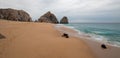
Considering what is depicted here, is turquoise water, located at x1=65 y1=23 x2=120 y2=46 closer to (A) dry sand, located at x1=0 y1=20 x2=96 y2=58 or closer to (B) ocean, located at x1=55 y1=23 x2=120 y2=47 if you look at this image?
(B) ocean, located at x1=55 y1=23 x2=120 y2=47

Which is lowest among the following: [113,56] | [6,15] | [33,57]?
[113,56]

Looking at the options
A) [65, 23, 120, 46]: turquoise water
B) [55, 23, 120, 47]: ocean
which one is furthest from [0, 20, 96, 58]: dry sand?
[65, 23, 120, 46]: turquoise water

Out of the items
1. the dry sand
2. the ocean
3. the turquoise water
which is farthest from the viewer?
the turquoise water

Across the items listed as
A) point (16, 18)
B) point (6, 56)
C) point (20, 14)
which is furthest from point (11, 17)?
point (6, 56)

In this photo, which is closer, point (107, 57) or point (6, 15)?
point (107, 57)

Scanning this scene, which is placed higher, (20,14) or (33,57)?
(20,14)

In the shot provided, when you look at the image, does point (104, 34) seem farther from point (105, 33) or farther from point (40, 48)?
point (40, 48)

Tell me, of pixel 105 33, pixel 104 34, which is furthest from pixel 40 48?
pixel 105 33

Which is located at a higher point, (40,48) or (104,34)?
(40,48)

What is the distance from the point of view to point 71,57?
5965 mm

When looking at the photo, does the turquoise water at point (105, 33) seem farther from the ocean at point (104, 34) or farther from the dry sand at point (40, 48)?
the dry sand at point (40, 48)

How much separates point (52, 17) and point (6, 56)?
99139 millimetres

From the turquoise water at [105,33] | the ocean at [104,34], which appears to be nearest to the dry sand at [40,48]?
the ocean at [104,34]

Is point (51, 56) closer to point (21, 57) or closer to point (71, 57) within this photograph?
point (71, 57)
